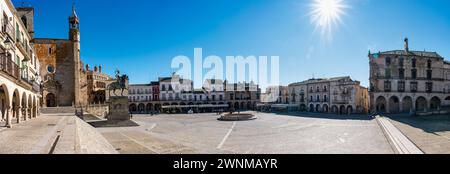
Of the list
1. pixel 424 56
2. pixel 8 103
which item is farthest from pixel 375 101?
pixel 8 103

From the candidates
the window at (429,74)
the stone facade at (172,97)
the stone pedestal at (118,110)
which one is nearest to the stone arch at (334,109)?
the window at (429,74)

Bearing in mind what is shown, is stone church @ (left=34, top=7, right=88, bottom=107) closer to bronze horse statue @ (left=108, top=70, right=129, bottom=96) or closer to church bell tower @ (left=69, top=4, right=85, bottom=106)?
church bell tower @ (left=69, top=4, right=85, bottom=106)

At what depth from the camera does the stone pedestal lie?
80.8 ft

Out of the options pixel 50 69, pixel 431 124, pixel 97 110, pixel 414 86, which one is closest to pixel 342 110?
pixel 414 86

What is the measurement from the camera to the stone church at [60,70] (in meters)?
38.3

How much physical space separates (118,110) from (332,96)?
141 feet

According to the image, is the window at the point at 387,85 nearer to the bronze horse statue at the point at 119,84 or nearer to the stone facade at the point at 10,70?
the bronze horse statue at the point at 119,84

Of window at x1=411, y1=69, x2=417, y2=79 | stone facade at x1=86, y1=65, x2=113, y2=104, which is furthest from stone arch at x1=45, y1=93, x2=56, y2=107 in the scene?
window at x1=411, y1=69, x2=417, y2=79

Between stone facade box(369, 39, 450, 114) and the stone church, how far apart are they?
173ft

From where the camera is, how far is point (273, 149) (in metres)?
13.6

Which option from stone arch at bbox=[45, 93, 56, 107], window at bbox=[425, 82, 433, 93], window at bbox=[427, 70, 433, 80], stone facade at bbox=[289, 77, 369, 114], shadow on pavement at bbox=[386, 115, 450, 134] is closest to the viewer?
shadow on pavement at bbox=[386, 115, 450, 134]

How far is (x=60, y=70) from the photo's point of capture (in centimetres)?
3912
